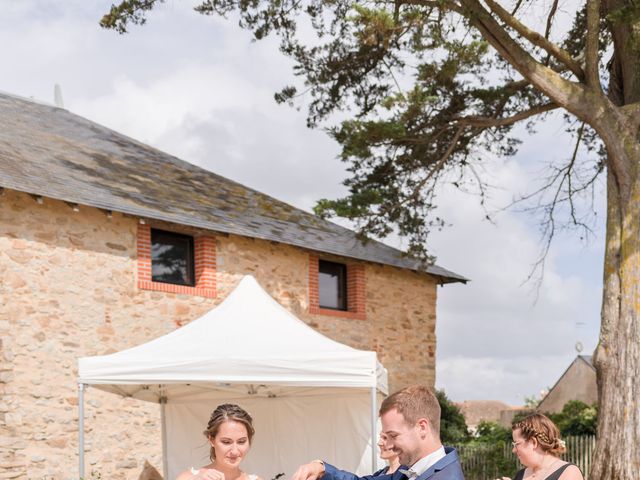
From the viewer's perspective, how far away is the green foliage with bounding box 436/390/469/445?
67.6ft

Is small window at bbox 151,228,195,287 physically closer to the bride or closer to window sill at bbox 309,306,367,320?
window sill at bbox 309,306,367,320

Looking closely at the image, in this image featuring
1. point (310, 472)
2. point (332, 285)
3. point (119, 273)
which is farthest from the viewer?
point (332, 285)

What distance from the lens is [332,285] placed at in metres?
19.5

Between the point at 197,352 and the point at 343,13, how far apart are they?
7.74 m

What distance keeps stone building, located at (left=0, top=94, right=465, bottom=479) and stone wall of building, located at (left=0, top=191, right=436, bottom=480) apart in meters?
0.02

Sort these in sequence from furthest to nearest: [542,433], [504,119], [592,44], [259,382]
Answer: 1. [504,119]
2. [592,44]
3. [259,382]
4. [542,433]

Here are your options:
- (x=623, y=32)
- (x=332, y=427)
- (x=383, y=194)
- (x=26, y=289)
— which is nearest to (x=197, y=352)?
(x=332, y=427)

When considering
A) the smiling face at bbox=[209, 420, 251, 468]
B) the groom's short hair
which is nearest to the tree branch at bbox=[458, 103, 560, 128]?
the smiling face at bbox=[209, 420, 251, 468]

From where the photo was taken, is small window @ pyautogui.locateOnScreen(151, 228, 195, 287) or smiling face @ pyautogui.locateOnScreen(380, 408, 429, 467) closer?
smiling face @ pyautogui.locateOnScreen(380, 408, 429, 467)

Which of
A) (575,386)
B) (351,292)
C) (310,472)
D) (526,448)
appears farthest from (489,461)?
(310,472)

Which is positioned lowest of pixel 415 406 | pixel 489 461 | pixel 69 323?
pixel 489 461

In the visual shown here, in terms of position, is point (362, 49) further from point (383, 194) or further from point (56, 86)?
point (56, 86)

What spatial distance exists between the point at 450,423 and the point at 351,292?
408cm

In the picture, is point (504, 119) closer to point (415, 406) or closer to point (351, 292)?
point (351, 292)
